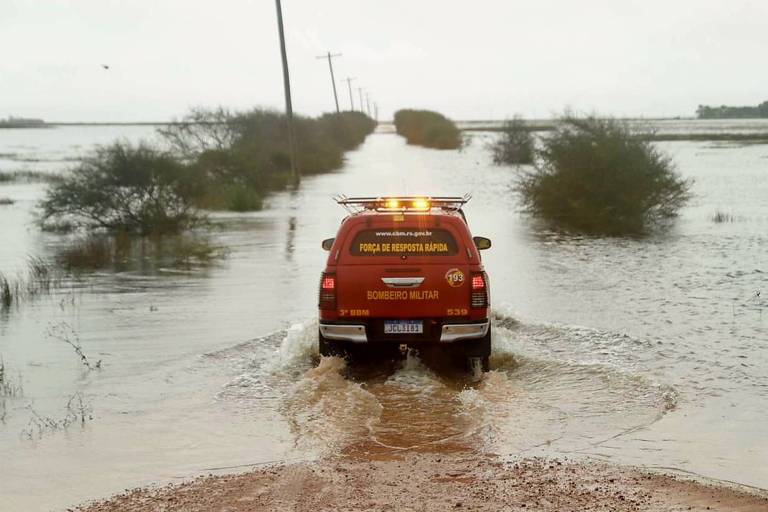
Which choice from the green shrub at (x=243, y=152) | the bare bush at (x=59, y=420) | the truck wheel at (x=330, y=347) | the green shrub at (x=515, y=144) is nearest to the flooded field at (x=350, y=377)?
the bare bush at (x=59, y=420)

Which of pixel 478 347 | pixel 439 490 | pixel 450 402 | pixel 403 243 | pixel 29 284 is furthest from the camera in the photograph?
pixel 29 284

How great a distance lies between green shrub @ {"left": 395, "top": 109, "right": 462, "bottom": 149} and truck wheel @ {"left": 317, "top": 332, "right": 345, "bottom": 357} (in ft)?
277

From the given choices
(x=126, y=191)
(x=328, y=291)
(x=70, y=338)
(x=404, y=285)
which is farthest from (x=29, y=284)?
(x=404, y=285)

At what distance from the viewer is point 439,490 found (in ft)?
21.7

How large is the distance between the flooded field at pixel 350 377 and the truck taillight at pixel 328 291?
2.85 ft

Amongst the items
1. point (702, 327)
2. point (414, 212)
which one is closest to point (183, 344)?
point (414, 212)

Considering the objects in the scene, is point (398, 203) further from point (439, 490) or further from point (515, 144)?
point (515, 144)

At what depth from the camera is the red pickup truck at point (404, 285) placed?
31.6 feet

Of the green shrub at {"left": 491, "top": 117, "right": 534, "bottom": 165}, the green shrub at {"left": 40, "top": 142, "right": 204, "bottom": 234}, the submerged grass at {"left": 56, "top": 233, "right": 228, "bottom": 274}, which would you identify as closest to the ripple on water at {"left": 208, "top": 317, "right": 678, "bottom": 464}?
the submerged grass at {"left": 56, "top": 233, "right": 228, "bottom": 274}

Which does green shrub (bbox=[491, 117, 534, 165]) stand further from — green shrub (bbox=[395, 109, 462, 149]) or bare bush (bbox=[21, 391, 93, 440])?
bare bush (bbox=[21, 391, 93, 440])

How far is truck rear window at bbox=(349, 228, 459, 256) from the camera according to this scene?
32.0 ft

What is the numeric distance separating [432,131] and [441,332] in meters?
94.9

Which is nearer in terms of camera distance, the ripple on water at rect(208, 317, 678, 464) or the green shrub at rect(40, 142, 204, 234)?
the ripple on water at rect(208, 317, 678, 464)

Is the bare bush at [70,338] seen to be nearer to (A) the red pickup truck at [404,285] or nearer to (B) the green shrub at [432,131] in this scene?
(A) the red pickup truck at [404,285]
